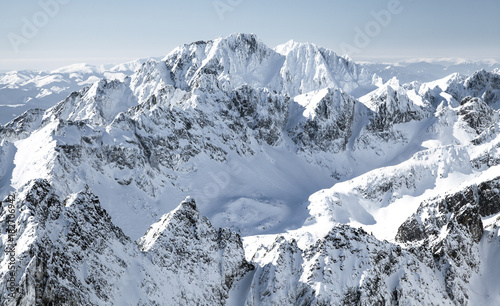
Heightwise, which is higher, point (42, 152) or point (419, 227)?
point (42, 152)

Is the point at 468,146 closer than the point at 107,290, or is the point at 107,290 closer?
the point at 107,290

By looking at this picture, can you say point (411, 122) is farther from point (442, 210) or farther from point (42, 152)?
point (42, 152)

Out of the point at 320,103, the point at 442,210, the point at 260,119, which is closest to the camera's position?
the point at 442,210

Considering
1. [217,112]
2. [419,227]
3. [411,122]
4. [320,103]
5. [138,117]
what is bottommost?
[411,122]

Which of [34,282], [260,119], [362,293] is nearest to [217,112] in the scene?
[260,119]

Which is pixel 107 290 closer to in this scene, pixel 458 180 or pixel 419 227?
pixel 419 227

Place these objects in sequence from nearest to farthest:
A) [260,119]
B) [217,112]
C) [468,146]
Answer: [468,146], [217,112], [260,119]
